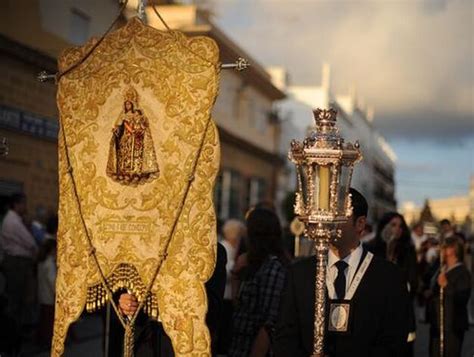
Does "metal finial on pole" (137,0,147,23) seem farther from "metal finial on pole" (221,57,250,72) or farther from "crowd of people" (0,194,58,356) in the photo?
"crowd of people" (0,194,58,356)

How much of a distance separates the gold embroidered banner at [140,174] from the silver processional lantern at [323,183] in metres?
0.64

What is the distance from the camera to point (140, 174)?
4.66 meters

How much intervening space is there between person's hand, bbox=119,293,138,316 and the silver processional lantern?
3.97ft

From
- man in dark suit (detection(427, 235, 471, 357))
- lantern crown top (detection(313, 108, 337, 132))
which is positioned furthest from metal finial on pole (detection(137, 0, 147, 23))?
man in dark suit (detection(427, 235, 471, 357))

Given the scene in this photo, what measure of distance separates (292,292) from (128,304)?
1030mm

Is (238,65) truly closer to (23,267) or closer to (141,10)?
(141,10)

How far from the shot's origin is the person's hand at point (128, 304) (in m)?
4.69

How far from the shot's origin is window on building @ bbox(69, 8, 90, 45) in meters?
16.2

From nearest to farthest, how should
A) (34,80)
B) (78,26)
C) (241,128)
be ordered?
1. (34,80)
2. (78,26)
3. (241,128)

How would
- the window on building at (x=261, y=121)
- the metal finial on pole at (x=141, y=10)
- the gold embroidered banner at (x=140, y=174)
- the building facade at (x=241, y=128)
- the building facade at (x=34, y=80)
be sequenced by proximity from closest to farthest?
1. the gold embroidered banner at (x=140, y=174)
2. the metal finial on pole at (x=141, y=10)
3. the building facade at (x=34, y=80)
4. the building facade at (x=241, y=128)
5. the window on building at (x=261, y=121)

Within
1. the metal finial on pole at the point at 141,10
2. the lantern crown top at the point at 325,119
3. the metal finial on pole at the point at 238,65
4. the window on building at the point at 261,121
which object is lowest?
the lantern crown top at the point at 325,119

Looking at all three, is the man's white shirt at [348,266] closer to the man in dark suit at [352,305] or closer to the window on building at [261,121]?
the man in dark suit at [352,305]

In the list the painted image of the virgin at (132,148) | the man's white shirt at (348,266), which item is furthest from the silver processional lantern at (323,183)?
the painted image of the virgin at (132,148)

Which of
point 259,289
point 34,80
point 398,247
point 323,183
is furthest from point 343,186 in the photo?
point 34,80
